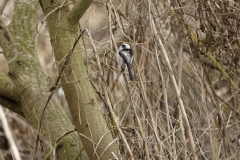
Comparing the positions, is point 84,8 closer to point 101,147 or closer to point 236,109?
point 101,147

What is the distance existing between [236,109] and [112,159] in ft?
4.56

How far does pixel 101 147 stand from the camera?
8.18 ft

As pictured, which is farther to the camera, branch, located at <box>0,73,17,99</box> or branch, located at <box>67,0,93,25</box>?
branch, located at <box>0,73,17,99</box>

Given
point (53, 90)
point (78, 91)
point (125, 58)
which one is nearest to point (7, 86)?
point (78, 91)

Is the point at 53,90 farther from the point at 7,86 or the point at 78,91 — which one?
the point at 7,86

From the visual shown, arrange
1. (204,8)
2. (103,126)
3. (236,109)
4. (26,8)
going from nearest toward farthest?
(103,126), (204,8), (26,8), (236,109)

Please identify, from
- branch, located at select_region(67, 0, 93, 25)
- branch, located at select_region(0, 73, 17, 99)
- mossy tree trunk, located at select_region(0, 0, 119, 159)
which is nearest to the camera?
branch, located at select_region(67, 0, 93, 25)

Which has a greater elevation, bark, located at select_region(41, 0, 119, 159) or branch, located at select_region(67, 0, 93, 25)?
branch, located at select_region(67, 0, 93, 25)

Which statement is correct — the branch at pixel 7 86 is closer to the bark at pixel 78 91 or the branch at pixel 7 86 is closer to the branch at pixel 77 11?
the bark at pixel 78 91

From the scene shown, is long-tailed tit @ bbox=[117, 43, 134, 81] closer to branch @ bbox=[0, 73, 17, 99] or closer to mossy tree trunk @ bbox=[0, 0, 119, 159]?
mossy tree trunk @ bbox=[0, 0, 119, 159]

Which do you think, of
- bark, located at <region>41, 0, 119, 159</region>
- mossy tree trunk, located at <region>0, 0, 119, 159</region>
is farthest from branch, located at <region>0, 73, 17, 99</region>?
bark, located at <region>41, 0, 119, 159</region>

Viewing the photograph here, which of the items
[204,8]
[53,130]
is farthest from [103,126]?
[204,8]

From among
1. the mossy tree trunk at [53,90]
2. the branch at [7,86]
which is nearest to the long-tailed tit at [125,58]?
the mossy tree trunk at [53,90]

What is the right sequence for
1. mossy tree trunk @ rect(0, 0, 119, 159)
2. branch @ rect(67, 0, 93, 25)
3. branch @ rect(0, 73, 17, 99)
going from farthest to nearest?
1. branch @ rect(0, 73, 17, 99)
2. mossy tree trunk @ rect(0, 0, 119, 159)
3. branch @ rect(67, 0, 93, 25)
